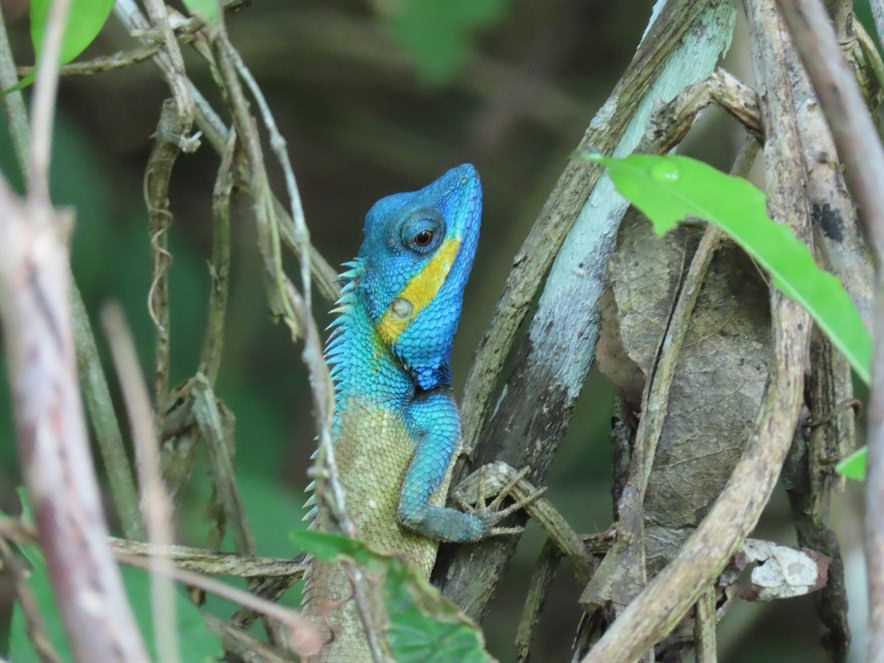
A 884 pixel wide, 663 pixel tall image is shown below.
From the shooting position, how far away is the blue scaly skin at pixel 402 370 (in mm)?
2607

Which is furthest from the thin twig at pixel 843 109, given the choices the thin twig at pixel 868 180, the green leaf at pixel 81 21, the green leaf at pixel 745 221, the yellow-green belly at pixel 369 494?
the yellow-green belly at pixel 369 494

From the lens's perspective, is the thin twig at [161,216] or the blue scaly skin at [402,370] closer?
the thin twig at [161,216]

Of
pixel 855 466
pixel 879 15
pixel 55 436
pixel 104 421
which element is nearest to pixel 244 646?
pixel 104 421

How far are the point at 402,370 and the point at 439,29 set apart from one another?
2011 mm

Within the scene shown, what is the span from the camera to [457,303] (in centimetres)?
299

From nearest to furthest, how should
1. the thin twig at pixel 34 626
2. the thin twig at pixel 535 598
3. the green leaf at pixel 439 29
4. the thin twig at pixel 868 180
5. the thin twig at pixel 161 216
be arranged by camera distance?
the thin twig at pixel 868 180
the thin twig at pixel 34 626
the thin twig at pixel 535 598
the thin twig at pixel 161 216
the green leaf at pixel 439 29

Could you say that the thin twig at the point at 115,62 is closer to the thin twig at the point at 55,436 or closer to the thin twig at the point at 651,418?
the thin twig at the point at 651,418

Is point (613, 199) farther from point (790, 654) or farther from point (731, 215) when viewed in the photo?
point (790, 654)

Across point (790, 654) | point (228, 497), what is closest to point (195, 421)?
point (228, 497)

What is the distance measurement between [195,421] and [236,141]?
810 mm

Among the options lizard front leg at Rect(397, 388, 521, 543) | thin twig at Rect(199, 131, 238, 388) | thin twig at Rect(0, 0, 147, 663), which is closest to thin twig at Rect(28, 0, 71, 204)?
thin twig at Rect(0, 0, 147, 663)

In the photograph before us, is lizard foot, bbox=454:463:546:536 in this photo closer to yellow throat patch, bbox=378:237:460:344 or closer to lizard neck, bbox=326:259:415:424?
lizard neck, bbox=326:259:415:424

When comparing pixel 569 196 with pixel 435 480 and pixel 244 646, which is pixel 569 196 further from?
pixel 244 646

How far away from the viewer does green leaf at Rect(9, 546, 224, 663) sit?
1.54 m
